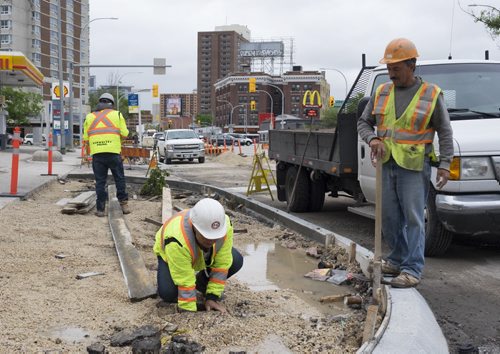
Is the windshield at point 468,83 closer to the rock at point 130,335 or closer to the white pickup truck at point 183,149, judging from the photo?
the rock at point 130,335

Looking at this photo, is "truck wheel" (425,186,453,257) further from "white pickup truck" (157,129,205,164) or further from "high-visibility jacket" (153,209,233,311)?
"white pickup truck" (157,129,205,164)

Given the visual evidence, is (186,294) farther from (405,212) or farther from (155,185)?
(155,185)

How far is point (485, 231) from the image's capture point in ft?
19.6

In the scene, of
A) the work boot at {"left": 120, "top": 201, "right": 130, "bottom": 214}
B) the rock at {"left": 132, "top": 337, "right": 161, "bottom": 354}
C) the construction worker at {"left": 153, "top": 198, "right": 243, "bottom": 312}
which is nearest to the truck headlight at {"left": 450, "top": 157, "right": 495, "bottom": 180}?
the construction worker at {"left": 153, "top": 198, "right": 243, "bottom": 312}

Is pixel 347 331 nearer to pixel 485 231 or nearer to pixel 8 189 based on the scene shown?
pixel 485 231

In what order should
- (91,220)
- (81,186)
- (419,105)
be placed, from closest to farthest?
(419,105), (91,220), (81,186)

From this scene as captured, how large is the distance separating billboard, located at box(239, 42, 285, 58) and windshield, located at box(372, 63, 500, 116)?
13123 centimetres

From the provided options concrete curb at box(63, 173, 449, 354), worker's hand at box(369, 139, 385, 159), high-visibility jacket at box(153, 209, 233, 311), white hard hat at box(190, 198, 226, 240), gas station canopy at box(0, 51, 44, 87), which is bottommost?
concrete curb at box(63, 173, 449, 354)

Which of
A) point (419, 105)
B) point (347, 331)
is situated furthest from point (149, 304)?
point (419, 105)

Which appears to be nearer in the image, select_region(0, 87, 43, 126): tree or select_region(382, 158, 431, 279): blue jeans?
select_region(382, 158, 431, 279): blue jeans

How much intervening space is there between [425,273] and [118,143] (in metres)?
5.55

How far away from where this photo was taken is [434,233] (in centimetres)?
629

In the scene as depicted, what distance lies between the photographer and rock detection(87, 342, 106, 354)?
A: 3586 millimetres

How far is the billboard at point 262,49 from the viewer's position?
135750 millimetres
